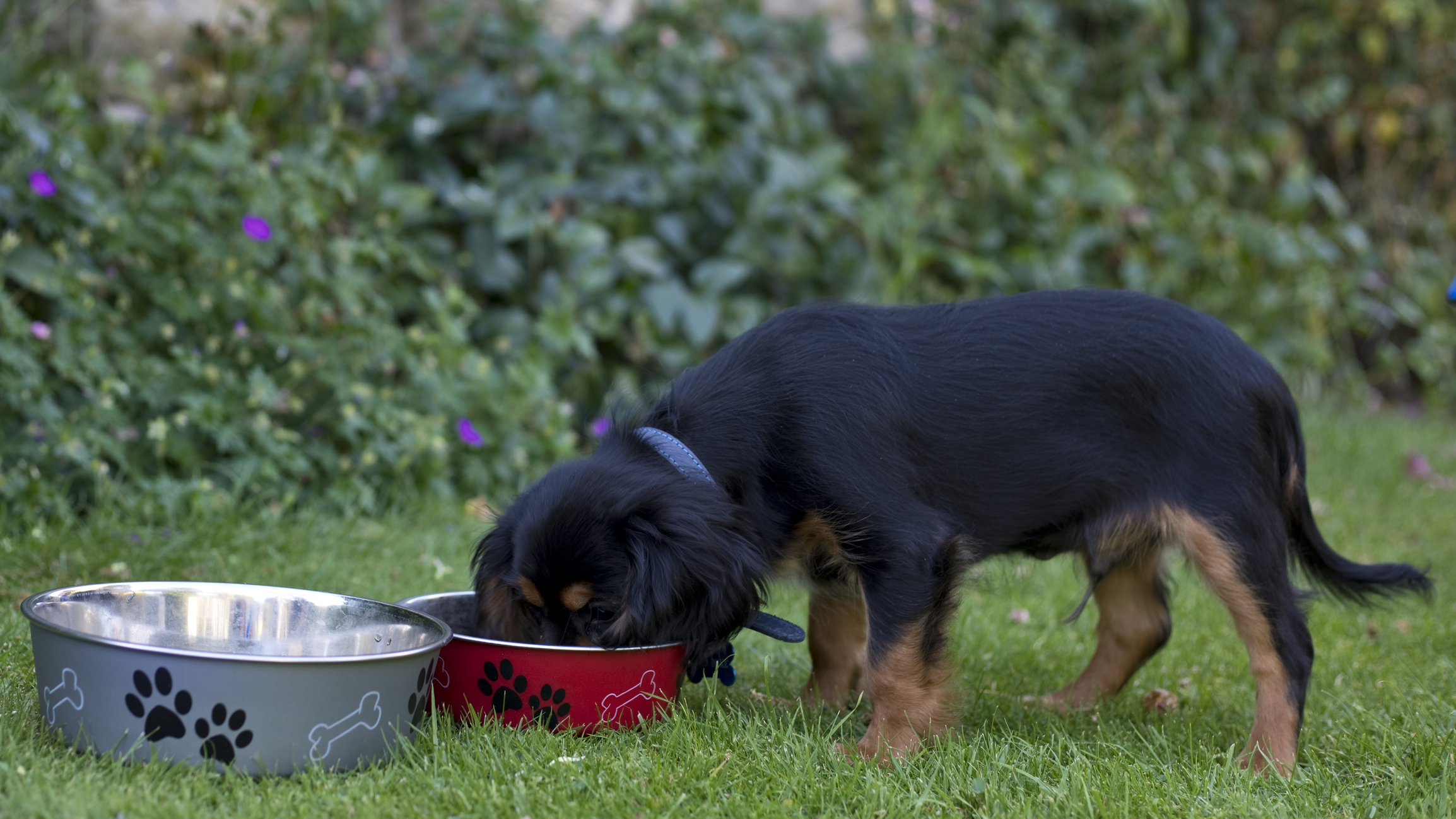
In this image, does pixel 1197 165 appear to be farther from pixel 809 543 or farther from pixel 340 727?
pixel 340 727

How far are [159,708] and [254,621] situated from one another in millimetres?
485

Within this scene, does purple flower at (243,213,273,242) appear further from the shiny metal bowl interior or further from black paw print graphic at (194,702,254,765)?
black paw print graphic at (194,702,254,765)

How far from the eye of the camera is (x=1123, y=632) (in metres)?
3.17

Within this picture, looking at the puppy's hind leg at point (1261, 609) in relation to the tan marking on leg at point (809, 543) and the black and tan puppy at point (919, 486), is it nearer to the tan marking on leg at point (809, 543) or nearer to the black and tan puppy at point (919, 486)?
the black and tan puppy at point (919, 486)

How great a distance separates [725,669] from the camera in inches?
106

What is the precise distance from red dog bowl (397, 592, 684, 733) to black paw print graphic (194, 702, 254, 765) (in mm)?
431

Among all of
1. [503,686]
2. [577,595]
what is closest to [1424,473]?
[577,595]

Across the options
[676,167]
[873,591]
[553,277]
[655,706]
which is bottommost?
[655,706]

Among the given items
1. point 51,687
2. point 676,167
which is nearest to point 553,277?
point 676,167

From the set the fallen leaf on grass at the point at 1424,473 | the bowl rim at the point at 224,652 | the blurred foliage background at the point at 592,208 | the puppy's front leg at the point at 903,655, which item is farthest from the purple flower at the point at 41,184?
the fallen leaf on grass at the point at 1424,473

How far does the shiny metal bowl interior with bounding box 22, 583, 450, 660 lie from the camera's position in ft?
8.00

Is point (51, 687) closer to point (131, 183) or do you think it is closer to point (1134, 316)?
point (1134, 316)

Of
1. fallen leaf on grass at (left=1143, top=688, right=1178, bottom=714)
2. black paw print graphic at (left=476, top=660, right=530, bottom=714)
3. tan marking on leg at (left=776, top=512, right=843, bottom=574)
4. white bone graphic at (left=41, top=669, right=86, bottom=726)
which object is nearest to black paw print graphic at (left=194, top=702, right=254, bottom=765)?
white bone graphic at (left=41, top=669, right=86, bottom=726)

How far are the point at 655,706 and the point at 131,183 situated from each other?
3.06 meters
